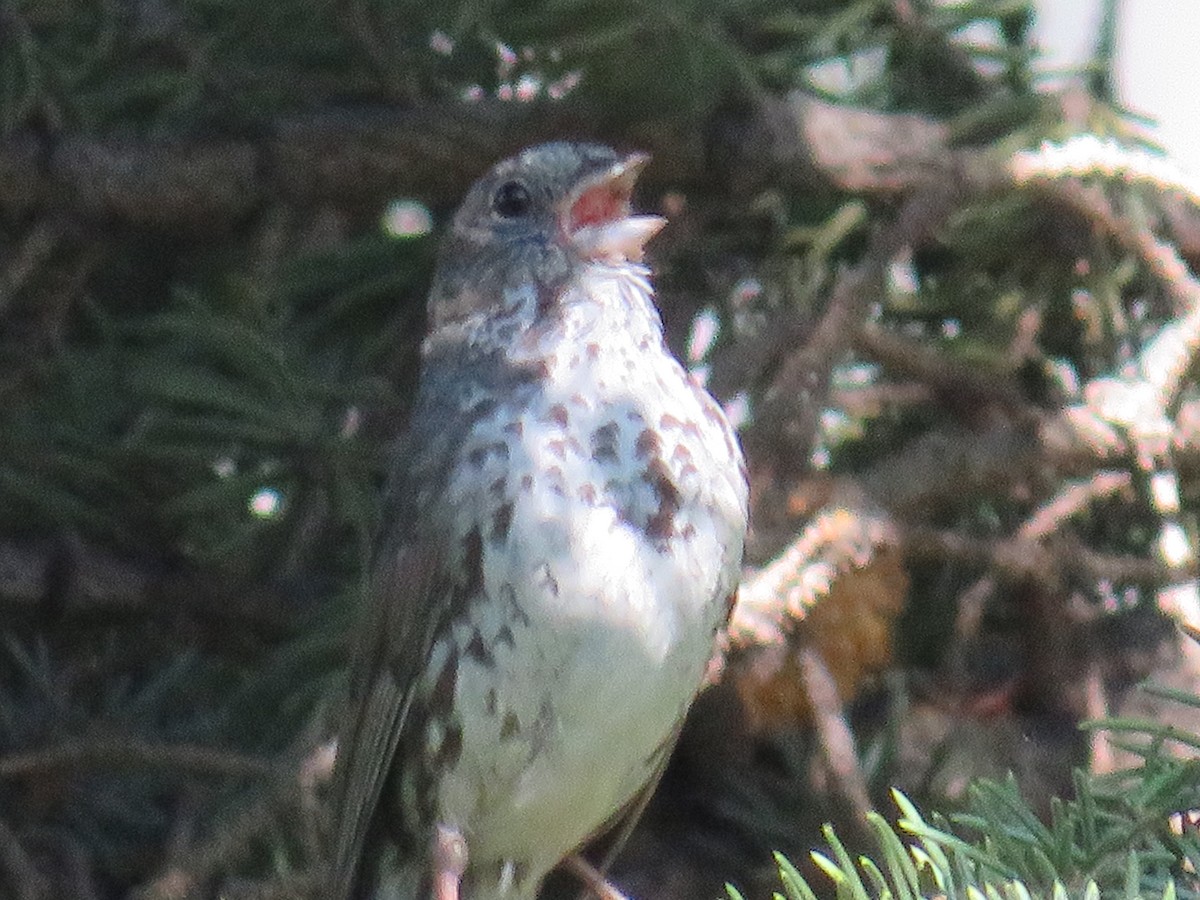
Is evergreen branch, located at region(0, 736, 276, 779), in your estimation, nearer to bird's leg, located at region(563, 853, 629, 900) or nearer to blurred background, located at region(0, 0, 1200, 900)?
blurred background, located at region(0, 0, 1200, 900)

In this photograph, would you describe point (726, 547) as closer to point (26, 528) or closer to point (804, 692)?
point (804, 692)

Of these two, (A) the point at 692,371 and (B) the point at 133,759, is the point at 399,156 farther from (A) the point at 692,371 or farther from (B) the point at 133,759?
(B) the point at 133,759

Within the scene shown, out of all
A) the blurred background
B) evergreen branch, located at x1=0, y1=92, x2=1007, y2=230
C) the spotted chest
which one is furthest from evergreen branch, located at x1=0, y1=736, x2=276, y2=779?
evergreen branch, located at x1=0, y1=92, x2=1007, y2=230

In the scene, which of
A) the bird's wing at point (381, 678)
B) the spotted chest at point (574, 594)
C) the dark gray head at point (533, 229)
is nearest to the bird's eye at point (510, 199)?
the dark gray head at point (533, 229)

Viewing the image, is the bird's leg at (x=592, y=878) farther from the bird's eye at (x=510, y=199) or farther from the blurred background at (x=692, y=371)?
the bird's eye at (x=510, y=199)

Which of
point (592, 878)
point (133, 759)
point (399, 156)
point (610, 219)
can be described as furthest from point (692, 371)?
point (133, 759)
